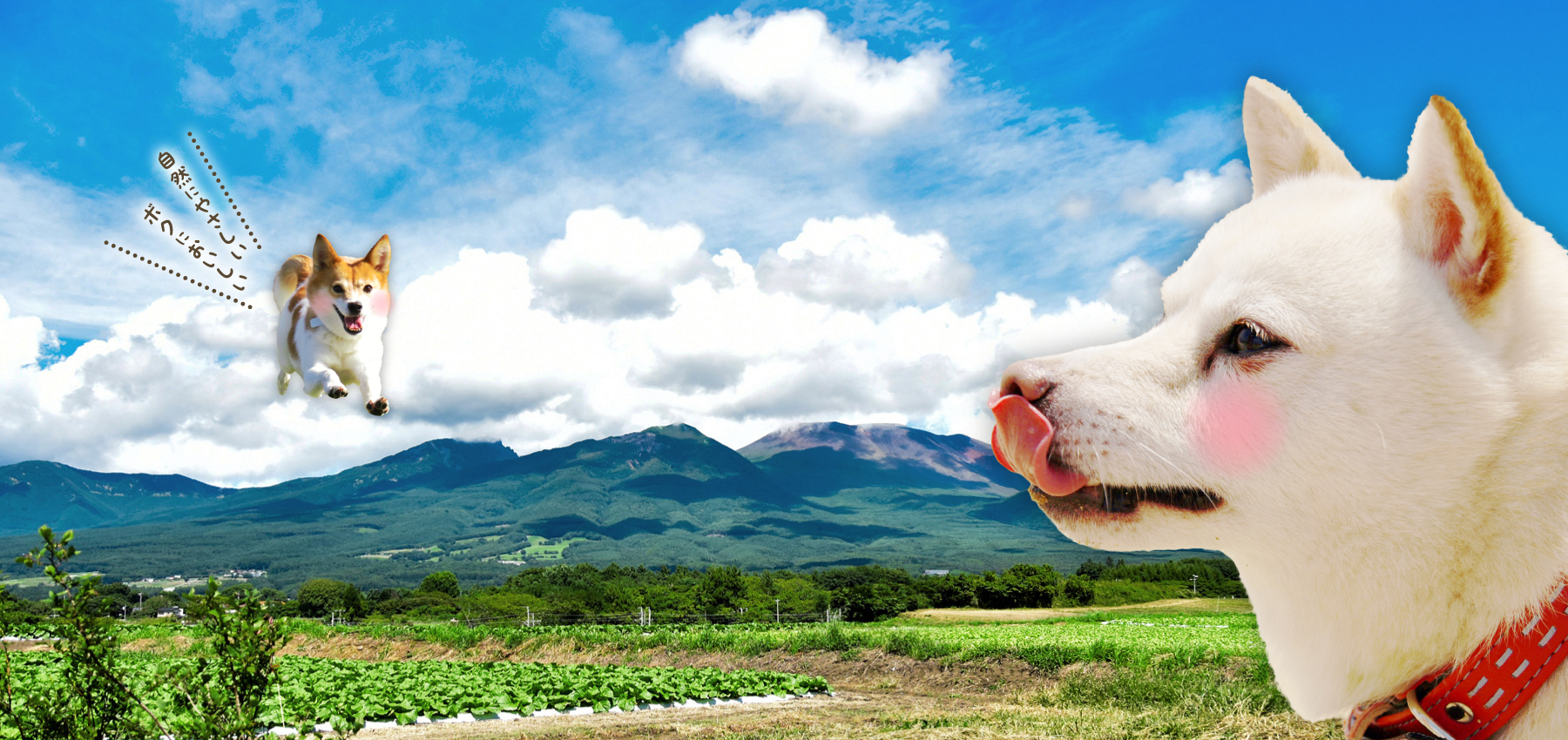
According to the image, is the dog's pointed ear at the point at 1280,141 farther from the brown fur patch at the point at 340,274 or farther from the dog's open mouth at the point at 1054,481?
the brown fur patch at the point at 340,274

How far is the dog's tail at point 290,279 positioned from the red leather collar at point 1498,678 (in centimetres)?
317

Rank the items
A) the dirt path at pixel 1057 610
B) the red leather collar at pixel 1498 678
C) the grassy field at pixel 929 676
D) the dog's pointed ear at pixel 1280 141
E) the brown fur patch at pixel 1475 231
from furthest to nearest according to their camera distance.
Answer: the dirt path at pixel 1057 610 < the grassy field at pixel 929 676 < the dog's pointed ear at pixel 1280 141 < the red leather collar at pixel 1498 678 < the brown fur patch at pixel 1475 231

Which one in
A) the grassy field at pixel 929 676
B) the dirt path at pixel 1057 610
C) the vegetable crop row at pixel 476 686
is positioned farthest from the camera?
the dirt path at pixel 1057 610

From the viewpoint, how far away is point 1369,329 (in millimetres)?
1499

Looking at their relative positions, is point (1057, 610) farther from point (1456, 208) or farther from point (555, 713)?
point (1456, 208)

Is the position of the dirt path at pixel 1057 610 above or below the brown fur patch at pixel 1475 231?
below

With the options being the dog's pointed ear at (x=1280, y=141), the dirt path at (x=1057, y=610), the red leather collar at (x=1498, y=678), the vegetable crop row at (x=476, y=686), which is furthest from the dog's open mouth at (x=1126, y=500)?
the dirt path at (x=1057, y=610)

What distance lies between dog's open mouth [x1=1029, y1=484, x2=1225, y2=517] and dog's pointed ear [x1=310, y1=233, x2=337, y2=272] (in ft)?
7.69

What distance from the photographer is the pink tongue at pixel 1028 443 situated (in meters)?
1.55

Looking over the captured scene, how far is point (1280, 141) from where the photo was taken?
206cm

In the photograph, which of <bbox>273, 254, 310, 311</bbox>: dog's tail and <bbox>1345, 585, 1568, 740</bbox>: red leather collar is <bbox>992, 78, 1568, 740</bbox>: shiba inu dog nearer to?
<bbox>1345, 585, 1568, 740</bbox>: red leather collar

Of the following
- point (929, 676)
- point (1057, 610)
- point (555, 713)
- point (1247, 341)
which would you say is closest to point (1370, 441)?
point (1247, 341)

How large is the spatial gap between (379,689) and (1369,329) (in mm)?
16674

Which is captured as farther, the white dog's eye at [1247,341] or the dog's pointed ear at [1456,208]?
the white dog's eye at [1247,341]
